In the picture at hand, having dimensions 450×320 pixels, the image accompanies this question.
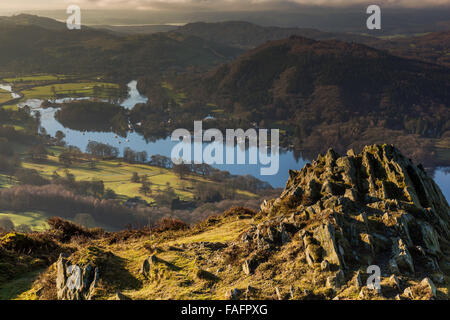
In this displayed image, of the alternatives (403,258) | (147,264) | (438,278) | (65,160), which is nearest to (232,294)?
(147,264)

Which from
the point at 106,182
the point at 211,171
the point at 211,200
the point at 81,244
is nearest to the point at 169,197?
the point at 211,200

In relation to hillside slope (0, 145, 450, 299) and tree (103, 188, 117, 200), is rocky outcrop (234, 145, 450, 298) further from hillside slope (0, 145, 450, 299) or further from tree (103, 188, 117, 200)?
tree (103, 188, 117, 200)

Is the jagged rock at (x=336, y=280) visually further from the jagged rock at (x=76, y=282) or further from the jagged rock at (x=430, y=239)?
the jagged rock at (x=76, y=282)

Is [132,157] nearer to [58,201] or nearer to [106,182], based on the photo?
[106,182]

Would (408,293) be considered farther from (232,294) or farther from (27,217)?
(27,217)

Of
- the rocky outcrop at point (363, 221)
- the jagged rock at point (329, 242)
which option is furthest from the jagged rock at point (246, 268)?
the jagged rock at point (329, 242)

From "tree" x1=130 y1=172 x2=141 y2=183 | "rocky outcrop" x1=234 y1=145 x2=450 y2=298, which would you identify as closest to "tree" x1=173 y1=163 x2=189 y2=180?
"tree" x1=130 y1=172 x2=141 y2=183
